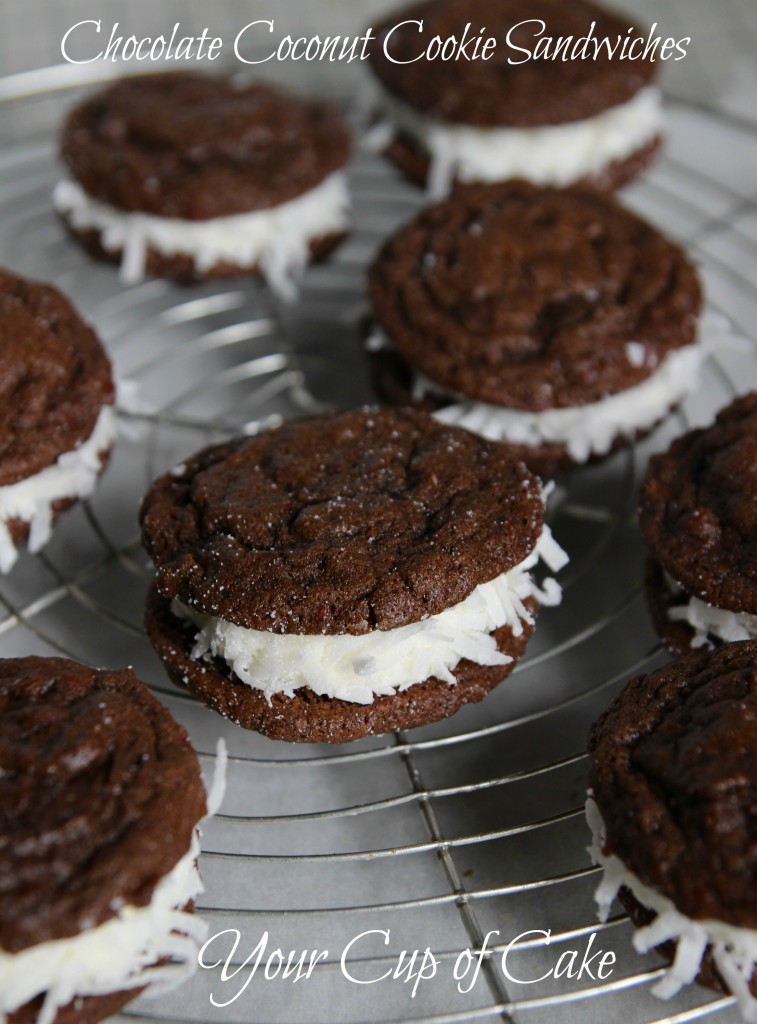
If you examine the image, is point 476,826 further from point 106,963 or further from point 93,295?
point 93,295

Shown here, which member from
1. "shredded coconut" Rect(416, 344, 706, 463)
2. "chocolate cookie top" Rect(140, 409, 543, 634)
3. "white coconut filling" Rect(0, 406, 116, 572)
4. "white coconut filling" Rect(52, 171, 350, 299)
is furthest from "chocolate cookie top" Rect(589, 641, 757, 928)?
"white coconut filling" Rect(52, 171, 350, 299)

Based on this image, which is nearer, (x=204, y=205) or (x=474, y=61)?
(x=204, y=205)

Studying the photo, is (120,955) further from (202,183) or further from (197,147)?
(197,147)

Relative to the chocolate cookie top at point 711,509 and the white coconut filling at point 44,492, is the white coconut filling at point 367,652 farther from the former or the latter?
the white coconut filling at point 44,492

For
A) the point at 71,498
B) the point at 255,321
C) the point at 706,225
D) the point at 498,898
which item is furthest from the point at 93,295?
the point at 498,898

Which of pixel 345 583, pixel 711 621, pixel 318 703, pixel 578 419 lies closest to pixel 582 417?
pixel 578 419
